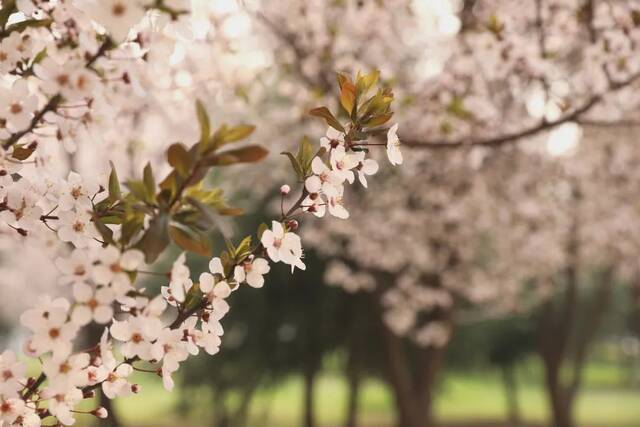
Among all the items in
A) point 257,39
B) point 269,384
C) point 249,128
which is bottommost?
point 249,128

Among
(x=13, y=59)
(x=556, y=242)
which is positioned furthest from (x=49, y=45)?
(x=556, y=242)

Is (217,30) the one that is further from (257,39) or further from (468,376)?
(468,376)

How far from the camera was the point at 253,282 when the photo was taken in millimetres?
1536

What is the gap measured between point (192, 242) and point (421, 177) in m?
6.14

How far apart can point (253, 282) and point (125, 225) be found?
371 millimetres

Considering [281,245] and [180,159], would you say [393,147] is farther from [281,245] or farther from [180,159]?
[180,159]

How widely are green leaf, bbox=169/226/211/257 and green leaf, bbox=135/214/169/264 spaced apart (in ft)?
0.24

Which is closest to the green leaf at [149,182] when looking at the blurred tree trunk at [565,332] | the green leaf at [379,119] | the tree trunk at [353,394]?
the green leaf at [379,119]

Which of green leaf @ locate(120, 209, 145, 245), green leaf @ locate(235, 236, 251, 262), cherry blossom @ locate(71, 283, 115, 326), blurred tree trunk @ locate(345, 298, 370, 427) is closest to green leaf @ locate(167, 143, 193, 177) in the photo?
green leaf @ locate(120, 209, 145, 245)

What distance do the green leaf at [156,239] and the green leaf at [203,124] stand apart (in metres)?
0.14

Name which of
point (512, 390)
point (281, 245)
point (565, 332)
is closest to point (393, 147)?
point (281, 245)

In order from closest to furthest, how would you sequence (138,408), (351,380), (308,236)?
1. (308,236)
2. (351,380)
3. (138,408)

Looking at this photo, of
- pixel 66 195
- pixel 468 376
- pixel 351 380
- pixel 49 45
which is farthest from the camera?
pixel 468 376

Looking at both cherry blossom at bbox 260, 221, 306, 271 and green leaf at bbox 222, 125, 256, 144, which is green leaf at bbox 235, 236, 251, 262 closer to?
cherry blossom at bbox 260, 221, 306, 271
